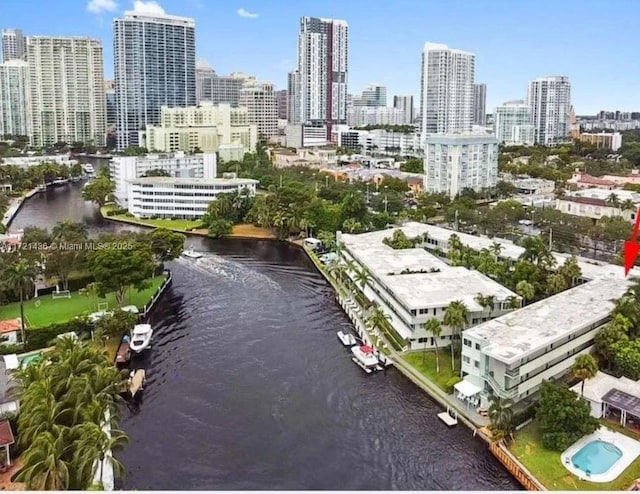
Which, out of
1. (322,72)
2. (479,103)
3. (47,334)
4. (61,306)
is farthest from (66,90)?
(47,334)

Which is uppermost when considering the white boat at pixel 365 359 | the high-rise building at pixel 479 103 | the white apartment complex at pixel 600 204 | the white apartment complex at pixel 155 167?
the high-rise building at pixel 479 103

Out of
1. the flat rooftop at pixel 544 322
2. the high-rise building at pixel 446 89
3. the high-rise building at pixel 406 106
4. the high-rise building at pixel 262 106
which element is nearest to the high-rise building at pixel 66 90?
the high-rise building at pixel 262 106

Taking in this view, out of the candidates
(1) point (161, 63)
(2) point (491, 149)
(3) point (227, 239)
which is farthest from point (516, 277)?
(1) point (161, 63)

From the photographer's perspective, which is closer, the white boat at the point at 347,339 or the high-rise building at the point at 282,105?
the white boat at the point at 347,339

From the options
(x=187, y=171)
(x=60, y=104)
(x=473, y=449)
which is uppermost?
(x=60, y=104)

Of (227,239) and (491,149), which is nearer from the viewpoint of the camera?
(227,239)

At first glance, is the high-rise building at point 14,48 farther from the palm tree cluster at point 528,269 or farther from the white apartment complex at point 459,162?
the palm tree cluster at point 528,269

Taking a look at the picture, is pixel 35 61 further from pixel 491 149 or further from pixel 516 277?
pixel 516 277

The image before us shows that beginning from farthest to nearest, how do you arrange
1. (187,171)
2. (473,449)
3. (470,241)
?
(187,171)
(470,241)
(473,449)
